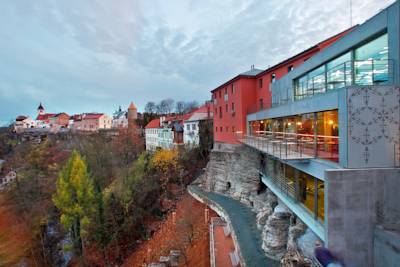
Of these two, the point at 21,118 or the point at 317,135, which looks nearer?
the point at 317,135

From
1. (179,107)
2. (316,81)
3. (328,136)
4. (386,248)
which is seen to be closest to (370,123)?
(328,136)

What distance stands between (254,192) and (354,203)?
12.9 m

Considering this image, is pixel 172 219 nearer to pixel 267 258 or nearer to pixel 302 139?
pixel 267 258

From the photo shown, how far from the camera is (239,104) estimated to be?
2331 centimetres

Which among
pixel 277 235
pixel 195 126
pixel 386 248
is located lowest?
pixel 277 235

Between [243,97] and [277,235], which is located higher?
[243,97]

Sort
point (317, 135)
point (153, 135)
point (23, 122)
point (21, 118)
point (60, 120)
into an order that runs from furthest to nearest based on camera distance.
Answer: point (60, 120) < point (21, 118) < point (23, 122) < point (153, 135) < point (317, 135)

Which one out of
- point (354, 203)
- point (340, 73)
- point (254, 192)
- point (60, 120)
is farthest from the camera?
point (60, 120)

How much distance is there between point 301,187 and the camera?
32.4ft

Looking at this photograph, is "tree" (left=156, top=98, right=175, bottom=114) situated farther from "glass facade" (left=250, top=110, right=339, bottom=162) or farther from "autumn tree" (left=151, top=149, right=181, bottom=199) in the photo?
"glass facade" (left=250, top=110, right=339, bottom=162)

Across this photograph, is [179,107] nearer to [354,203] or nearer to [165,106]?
[165,106]

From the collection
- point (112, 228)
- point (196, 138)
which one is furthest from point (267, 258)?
point (196, 138)

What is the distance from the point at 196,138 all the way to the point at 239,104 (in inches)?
517

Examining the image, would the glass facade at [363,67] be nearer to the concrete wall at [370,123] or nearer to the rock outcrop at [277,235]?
the concrete wall at [370,123]
